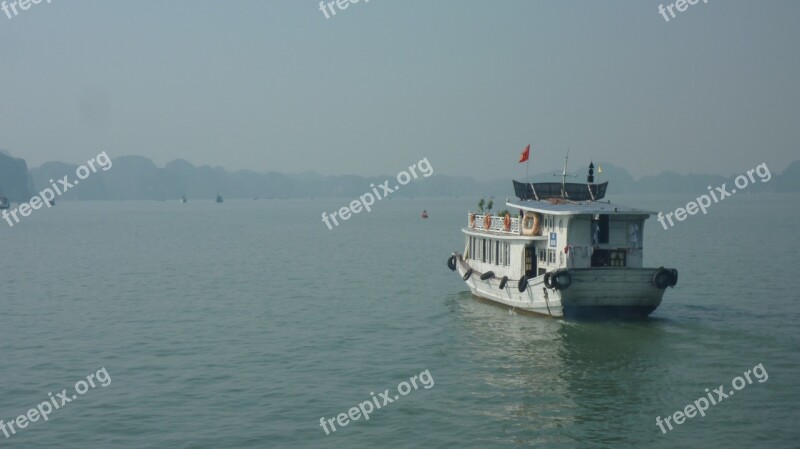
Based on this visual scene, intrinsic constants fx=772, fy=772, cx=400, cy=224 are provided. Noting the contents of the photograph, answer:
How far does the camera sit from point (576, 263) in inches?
1313

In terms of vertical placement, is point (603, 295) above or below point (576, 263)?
below

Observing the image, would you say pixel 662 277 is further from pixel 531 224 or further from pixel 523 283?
pixel 531 224

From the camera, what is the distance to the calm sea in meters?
21.0

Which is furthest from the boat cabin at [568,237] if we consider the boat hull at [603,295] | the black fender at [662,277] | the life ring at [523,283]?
the black fender at [662,277]

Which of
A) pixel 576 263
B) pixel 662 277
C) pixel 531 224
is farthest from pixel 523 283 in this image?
pixel 662 277

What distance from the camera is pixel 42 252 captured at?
261 ft

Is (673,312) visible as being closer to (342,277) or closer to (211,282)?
(342,277)

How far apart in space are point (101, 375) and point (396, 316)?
50.5 feet

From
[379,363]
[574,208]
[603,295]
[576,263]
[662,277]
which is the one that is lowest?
[379,363]

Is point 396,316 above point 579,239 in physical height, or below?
below

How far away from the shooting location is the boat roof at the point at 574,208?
32906 millimetres

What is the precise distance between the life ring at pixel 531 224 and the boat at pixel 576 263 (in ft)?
0.15

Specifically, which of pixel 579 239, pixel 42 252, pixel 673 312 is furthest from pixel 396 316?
pixel 42 252

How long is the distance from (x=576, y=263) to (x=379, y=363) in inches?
409
